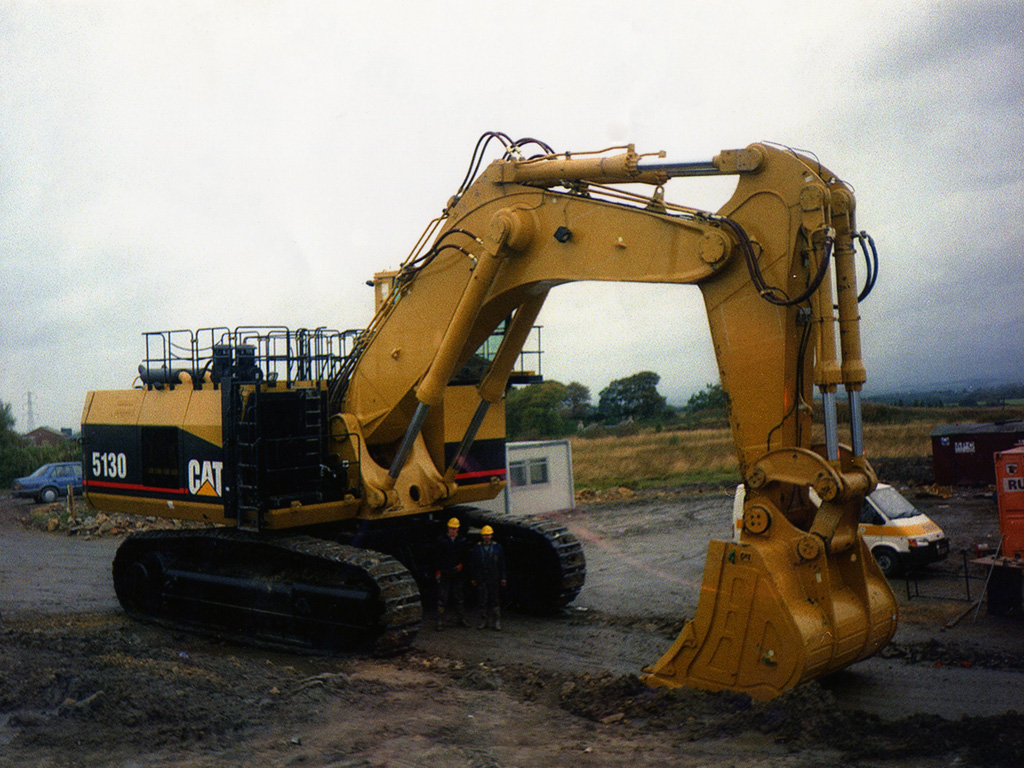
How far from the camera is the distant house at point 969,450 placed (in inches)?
960

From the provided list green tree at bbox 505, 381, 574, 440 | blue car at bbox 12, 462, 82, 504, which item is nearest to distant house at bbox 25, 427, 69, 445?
blue car at bbox 12, 462, 82, 504

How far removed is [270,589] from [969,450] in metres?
19.6

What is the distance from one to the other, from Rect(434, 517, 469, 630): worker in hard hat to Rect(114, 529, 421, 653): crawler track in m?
1.69

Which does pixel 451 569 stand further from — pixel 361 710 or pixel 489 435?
pixel 361 710

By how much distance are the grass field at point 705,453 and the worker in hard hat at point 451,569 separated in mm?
18787

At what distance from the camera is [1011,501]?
1277 centimetres

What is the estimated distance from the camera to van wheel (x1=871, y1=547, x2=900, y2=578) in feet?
48.8

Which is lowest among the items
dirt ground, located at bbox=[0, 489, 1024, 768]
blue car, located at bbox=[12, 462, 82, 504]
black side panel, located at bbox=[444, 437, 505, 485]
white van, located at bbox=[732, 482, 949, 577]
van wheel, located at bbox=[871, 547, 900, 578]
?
dirt ground, located at bbox=[0, 489, 1024, 768]

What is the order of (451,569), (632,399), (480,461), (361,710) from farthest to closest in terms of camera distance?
(632,399)
(480,461)
(451,569)
(361,710)

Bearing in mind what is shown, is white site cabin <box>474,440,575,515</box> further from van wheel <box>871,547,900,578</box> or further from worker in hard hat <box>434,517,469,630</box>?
van wheel <box>871,547,900,578</box>

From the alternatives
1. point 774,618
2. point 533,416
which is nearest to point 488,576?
point 774,618

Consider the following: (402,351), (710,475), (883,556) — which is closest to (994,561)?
(883,556)

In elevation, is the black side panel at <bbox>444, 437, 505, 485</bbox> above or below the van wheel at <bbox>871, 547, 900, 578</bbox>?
above

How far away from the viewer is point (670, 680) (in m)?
8.73
